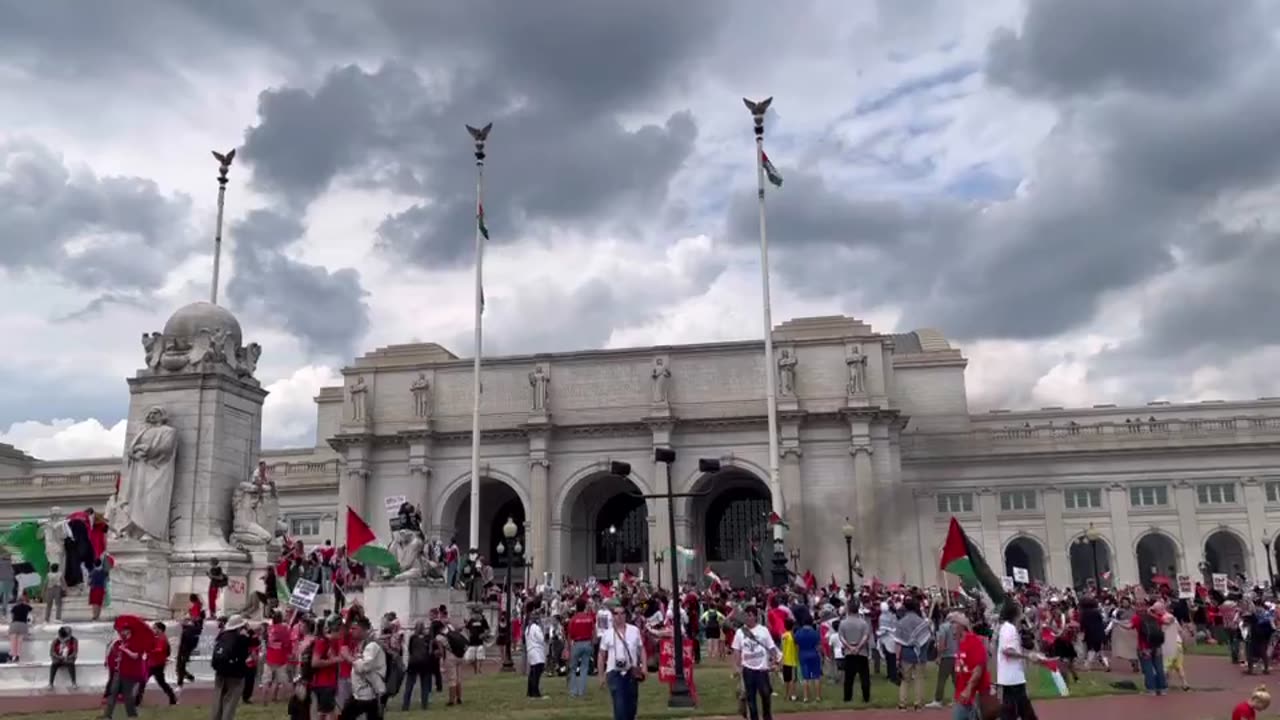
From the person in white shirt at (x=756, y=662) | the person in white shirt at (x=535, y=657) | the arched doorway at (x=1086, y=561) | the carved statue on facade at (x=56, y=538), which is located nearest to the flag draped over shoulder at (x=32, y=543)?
the carved statue on facade at (x=56, y=538)

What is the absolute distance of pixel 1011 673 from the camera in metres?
14.1

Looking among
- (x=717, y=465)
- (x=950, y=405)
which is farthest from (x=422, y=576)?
(x=950, y=405)

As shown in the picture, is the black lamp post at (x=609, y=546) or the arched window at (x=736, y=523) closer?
the black lamp post at (x=609, y=546)

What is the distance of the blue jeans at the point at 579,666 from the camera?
22.9 m

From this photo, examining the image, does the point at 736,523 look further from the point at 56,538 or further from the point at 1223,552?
the point at 56,538

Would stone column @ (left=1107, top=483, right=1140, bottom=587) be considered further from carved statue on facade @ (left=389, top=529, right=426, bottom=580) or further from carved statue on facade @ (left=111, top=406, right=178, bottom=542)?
carved statue on facade @ (left=111, top=406, right=178, bottom=542)

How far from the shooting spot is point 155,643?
17781 millimetres

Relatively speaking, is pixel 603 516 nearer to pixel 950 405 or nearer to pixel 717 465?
pixel 950 405

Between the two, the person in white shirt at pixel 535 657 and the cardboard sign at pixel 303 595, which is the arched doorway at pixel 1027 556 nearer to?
the person in white shirt at pixel 535 657

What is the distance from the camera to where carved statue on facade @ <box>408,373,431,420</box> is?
7575 centimetres

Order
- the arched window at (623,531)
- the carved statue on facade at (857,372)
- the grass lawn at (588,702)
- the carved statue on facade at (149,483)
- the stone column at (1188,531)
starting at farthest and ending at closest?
1. the arched window at (623,531)
2. the carved statue on facade at (857,372)
3. the stone column at (1188,531)
4. the carved statue on facade at (149,483)
5. the grass lawn at (588,702)

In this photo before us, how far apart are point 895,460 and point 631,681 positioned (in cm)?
5868

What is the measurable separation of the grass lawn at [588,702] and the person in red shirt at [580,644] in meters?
0.37

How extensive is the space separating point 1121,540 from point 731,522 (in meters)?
26.5
